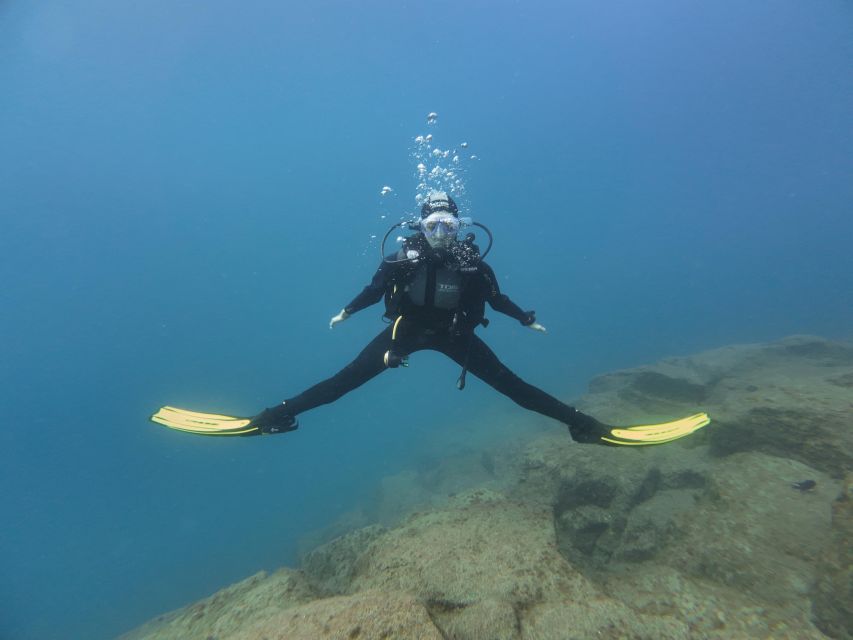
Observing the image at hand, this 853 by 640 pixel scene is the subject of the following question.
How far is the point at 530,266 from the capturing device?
11012cm

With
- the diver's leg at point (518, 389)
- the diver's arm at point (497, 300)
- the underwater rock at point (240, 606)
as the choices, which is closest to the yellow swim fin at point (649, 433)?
the diver's leg at point (518, 389)

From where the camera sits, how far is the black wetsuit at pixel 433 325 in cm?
488

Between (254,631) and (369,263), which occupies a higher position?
(369,263)

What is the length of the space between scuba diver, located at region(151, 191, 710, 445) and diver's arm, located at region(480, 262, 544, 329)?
0.02 m

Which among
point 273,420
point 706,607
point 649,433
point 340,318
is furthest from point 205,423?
point 649,433

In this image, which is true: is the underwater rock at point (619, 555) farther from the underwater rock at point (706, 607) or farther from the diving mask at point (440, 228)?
the diving mask at point (440, 228)

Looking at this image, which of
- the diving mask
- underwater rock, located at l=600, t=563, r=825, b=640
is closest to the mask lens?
the diving mask

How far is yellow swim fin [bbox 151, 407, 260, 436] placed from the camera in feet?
16.7

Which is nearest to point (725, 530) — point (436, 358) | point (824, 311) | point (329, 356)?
point (436, 358)

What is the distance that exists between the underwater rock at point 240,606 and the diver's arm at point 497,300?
4002 millimetres

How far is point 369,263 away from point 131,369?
71157mm

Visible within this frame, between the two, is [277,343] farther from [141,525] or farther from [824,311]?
[824,311]

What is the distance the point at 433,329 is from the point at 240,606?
355cm

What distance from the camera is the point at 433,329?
5082mm
